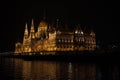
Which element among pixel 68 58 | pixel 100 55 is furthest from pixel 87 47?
pixel 100 55

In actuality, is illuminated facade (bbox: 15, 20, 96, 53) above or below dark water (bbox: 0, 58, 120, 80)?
above

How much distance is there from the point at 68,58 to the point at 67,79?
51847mm

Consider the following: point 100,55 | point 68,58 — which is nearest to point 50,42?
point 68,58

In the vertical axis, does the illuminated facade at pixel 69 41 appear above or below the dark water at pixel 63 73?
above

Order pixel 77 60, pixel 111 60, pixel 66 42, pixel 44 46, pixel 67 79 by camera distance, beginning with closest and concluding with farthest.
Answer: pixel 67 79 < pixel 111 60 < pixel 77 60 < pixel 66 42 < pixel 44 46

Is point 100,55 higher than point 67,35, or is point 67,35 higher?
point 67,35

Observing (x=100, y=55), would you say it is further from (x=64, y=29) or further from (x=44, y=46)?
(x=44, y=46)

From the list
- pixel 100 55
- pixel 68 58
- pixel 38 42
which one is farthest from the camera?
pixel 38 42

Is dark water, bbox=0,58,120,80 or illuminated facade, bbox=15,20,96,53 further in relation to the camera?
illuminated facade, bbox=15,20,96,53

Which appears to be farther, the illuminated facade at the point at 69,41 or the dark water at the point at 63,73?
the illuminated facade at the point at 69,41

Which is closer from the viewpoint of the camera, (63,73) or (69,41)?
(63,73)

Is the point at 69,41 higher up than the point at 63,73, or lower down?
higher up

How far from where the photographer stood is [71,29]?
147625mm

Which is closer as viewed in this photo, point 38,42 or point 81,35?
point 81,35
